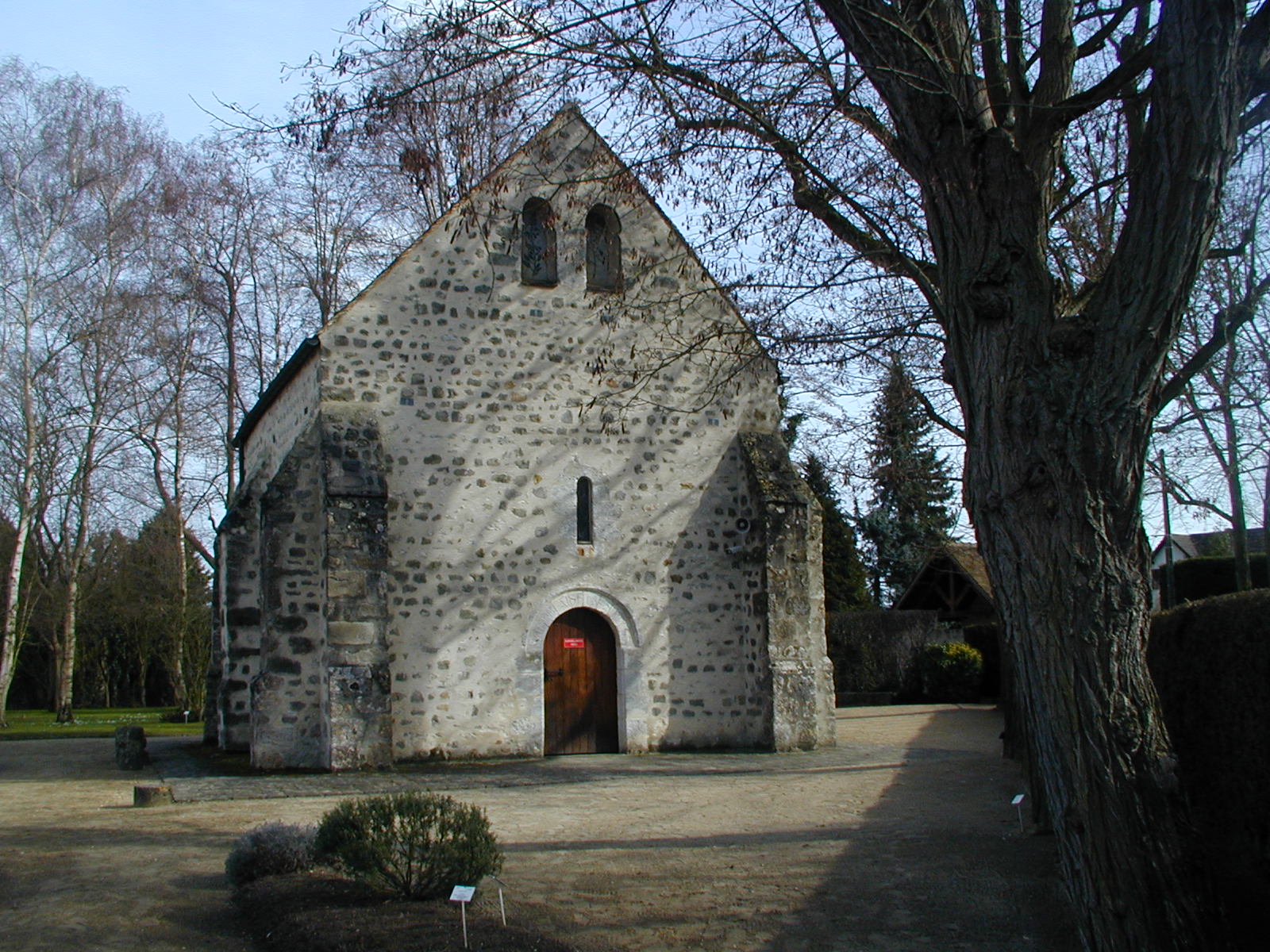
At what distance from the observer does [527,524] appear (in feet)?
48.3

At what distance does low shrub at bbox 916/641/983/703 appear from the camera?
27734 millimetres

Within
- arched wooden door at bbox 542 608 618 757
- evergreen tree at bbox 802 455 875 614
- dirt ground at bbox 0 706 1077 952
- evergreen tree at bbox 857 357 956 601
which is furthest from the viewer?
evergreen tree at bbox 802 455 875 614

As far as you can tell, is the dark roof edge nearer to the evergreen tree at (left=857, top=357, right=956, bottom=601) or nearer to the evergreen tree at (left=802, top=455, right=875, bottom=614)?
the evergreen tree at (left=857, top=357, right=956, bottom=601)

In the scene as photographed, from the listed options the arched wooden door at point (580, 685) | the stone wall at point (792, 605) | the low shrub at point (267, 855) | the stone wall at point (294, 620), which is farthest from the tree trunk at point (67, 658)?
the low shrub at point (267, 855)

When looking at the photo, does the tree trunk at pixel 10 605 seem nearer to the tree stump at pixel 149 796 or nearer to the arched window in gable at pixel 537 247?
the tree stump at pixel 149 796

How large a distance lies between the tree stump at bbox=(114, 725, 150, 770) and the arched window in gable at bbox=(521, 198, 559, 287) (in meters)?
8.30

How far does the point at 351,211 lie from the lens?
26547 millimetres

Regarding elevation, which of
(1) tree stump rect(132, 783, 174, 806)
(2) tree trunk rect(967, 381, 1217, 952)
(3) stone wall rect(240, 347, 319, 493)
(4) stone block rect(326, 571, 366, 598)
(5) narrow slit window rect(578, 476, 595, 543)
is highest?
(3) stone wall rect(240, 347, 319, 493)

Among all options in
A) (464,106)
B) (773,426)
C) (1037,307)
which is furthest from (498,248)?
(1037,307)

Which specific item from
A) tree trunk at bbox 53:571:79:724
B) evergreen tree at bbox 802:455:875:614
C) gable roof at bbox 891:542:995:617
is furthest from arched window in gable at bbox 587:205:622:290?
evergreen tree at bbox 802:455:875:614

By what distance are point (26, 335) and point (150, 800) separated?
52.4 feet

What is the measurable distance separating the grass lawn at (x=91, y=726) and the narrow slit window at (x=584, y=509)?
1157 centimetres

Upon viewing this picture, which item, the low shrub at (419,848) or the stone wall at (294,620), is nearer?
the low shrub at (419,848)

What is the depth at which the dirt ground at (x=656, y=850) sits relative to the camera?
Answer: 611 centimetres
